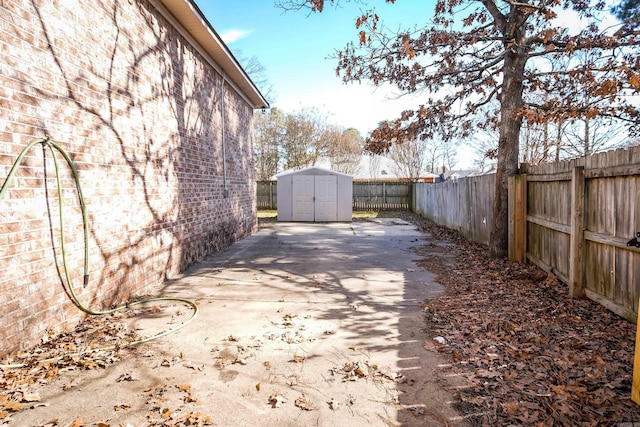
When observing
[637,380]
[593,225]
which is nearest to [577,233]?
[593,225]

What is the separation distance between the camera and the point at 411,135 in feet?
29.6

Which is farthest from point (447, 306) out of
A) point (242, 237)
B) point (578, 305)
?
point (242, 237)

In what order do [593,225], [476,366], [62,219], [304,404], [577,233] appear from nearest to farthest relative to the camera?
[304,404], [476,366], [62,219], [593,225], [577,233]

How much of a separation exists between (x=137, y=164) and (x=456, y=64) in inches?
266

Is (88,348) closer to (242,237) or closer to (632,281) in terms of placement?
(632,281)

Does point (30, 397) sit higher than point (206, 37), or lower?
lower

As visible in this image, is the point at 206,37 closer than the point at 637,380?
No

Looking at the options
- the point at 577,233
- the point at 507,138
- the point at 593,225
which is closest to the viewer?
the point at 593,225

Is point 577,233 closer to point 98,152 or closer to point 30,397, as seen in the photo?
point 30,397

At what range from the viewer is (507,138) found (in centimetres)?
704

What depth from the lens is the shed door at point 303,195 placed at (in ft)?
53.5

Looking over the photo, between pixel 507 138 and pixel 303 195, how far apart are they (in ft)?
33.7

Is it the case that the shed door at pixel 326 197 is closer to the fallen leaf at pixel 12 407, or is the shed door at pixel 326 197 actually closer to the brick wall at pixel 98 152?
the brick wall at pixel 98 152

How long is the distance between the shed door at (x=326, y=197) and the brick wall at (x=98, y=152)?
8.90 m
